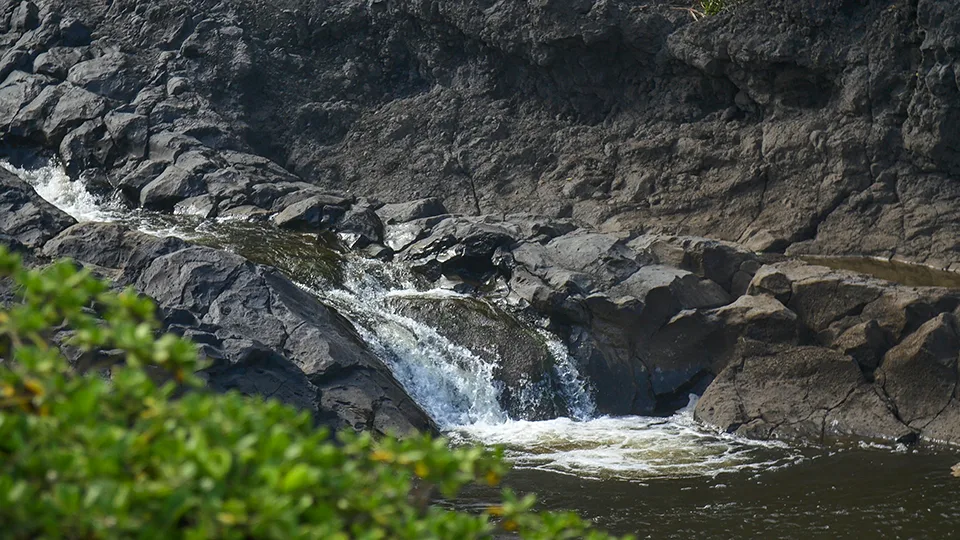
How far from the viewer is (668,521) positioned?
11148 mm

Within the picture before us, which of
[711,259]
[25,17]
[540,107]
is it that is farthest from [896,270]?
[25,17]

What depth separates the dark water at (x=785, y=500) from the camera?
426 inches

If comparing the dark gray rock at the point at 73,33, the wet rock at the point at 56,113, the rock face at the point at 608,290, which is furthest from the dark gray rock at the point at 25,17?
the rock face at the point at 608,290

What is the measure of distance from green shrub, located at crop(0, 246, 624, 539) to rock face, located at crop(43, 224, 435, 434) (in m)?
9.44

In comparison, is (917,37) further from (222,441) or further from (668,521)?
(222,441)

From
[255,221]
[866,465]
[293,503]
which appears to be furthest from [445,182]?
[293,503]

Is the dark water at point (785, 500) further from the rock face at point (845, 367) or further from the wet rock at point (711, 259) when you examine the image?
the wet rock at point (711, 259)

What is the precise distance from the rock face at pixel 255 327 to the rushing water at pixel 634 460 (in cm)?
93

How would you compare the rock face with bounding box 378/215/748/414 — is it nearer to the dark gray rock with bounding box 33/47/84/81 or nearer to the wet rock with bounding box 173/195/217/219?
the wet rock with bounding box 173/195/217/219

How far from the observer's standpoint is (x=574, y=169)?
22734mm

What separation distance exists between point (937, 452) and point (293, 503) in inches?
456

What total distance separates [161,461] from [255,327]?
36.6ft

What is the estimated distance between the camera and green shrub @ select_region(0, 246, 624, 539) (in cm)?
321

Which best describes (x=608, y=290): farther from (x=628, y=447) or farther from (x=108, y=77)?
(x=108, y=77)
